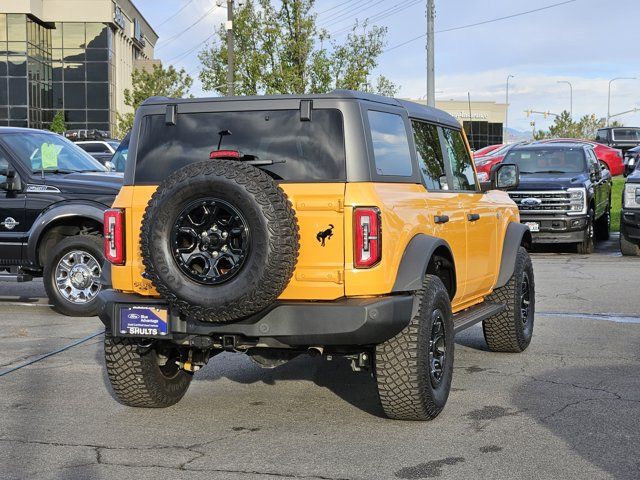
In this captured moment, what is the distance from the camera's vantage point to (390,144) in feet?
21.1

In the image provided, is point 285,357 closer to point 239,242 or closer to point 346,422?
point 346,422

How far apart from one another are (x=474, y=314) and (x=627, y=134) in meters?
45.4

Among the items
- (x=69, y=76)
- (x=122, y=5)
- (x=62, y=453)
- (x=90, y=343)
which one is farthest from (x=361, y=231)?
(x=122, y=5)

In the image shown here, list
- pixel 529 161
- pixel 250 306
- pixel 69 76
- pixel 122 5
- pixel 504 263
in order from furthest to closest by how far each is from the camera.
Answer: pixel 122 5 < pixel 69 76 < pixel 529 161 < pixel 504 263 < pixel 250 306

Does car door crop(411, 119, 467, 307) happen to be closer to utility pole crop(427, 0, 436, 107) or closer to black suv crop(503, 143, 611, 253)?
black suv crop(503, 143, 611, 253)

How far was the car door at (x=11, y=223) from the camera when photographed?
1123cm

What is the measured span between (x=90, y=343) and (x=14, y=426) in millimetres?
3046

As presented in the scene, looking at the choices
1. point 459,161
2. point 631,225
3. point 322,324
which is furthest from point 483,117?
point 322,324

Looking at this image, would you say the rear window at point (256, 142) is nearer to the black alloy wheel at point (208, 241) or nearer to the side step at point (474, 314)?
the black alloy wheel at point (208, 241)

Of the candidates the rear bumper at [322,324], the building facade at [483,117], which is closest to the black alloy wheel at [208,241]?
the rear bumper at [322,324]

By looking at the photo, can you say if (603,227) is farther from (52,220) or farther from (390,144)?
(390,144)

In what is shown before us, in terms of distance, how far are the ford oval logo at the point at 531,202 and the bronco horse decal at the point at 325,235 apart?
494 inches

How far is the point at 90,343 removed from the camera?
364 inches

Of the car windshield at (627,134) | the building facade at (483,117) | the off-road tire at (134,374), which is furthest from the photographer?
the building facade at (483,117)
